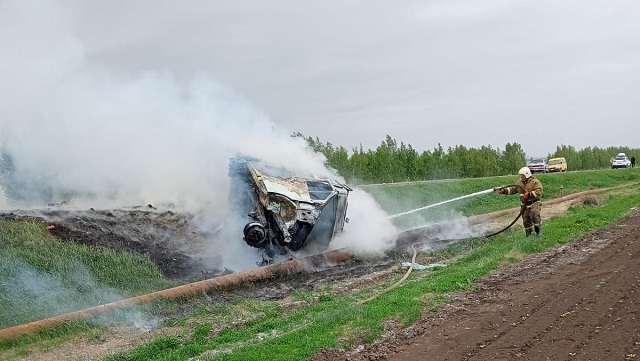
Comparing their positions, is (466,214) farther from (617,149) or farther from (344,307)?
(617,149)

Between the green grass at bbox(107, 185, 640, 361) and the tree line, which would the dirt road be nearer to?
the green grass at bbox(107, 185, 640, 361)

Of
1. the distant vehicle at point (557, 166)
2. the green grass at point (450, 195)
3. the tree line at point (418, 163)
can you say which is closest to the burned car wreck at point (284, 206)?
the green grass at point (450, 195)

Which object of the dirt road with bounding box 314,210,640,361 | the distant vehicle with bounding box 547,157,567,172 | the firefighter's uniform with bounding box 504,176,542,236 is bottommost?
the dirt road with bounding box 314,210,640,361

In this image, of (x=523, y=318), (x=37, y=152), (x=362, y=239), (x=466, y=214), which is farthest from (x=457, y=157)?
(x=523, y=318)

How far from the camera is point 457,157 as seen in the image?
5188 cm

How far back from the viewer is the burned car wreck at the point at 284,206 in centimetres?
1414

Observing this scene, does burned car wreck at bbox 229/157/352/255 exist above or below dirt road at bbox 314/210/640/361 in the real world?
above

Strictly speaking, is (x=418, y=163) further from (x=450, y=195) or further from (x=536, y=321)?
(x=536, y=321)

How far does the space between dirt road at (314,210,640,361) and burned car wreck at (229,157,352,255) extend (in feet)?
16.3

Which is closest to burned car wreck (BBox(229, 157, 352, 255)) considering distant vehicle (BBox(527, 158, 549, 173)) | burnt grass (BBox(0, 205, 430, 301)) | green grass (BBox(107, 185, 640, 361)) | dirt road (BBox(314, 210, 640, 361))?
burnt grass (BBox(0, 205, 430, 301))

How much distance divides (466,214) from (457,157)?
25692 millimetres

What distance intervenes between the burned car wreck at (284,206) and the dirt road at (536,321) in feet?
16.3

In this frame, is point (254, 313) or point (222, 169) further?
point (222, 169)

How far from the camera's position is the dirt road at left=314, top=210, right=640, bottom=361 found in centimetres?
694
